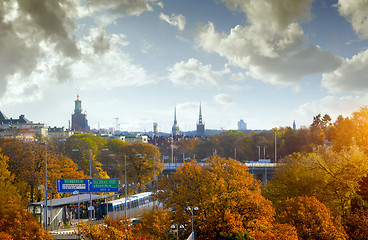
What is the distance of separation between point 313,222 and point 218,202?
32.3 feet

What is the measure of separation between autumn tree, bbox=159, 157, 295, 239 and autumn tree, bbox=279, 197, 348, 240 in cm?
280

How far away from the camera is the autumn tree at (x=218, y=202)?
44.7 metres

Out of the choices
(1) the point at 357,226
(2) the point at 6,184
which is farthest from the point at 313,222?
(2) the point at 6,184

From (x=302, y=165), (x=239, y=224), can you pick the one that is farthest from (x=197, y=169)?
(x=302, y=165)

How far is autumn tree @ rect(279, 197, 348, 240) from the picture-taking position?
147ft

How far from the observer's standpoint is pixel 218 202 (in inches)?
1842

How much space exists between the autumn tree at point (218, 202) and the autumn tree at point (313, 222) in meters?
2.80

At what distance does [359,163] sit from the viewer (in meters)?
54.9

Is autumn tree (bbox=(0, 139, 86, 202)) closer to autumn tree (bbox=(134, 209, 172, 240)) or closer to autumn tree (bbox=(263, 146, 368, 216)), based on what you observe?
autumn tree (bbox=(134, 209, 172, 240))

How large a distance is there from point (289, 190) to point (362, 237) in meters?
13.9

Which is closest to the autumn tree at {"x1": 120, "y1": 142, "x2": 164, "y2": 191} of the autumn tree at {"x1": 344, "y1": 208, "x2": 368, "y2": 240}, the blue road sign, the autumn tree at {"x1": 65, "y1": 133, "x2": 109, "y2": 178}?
the autumn tree at {"x1": 65, "y1": 133, "x2": 109, "y2": 178}

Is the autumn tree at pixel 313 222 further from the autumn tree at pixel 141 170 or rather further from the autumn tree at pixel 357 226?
the autumn tree at pixel 141 170

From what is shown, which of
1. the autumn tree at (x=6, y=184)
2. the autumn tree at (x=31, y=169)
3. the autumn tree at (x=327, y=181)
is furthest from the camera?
the autumn tree at (x=31, y=169)

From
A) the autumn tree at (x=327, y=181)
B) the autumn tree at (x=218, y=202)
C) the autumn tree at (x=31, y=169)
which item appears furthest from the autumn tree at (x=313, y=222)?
the autumn tree at (x=31, y=169)
